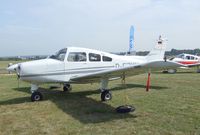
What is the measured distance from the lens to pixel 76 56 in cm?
1017

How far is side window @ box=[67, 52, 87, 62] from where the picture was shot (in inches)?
396

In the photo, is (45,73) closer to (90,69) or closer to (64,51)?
(64,51)

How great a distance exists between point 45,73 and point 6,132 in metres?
3.77

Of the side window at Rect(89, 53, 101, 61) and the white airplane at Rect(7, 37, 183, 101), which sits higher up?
the side window at Rect(89, 53, 101, 61)

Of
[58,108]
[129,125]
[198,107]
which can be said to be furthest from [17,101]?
[198,107]

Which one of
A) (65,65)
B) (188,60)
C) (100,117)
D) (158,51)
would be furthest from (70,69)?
(188,60)

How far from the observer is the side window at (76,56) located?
10.1 m

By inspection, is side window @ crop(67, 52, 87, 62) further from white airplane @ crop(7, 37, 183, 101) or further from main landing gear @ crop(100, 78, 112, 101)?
main landing gear @ crop(100, 78, 112, 101)

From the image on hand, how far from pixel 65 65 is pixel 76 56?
2.02 ft

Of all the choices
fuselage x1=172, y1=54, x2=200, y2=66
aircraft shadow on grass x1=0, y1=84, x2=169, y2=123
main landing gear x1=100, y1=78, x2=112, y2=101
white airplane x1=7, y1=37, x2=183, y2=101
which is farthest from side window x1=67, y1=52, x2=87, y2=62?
fuselage x1=172, y1=54, x2=200, y2=66


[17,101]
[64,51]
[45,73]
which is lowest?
[17,101]

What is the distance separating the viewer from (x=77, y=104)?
30.1 ft

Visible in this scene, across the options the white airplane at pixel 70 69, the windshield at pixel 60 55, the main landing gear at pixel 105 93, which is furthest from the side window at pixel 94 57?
the main landing gear at pixel 105 93

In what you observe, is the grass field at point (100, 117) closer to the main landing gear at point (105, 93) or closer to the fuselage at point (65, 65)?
the main landing gear at point (105, 93)
